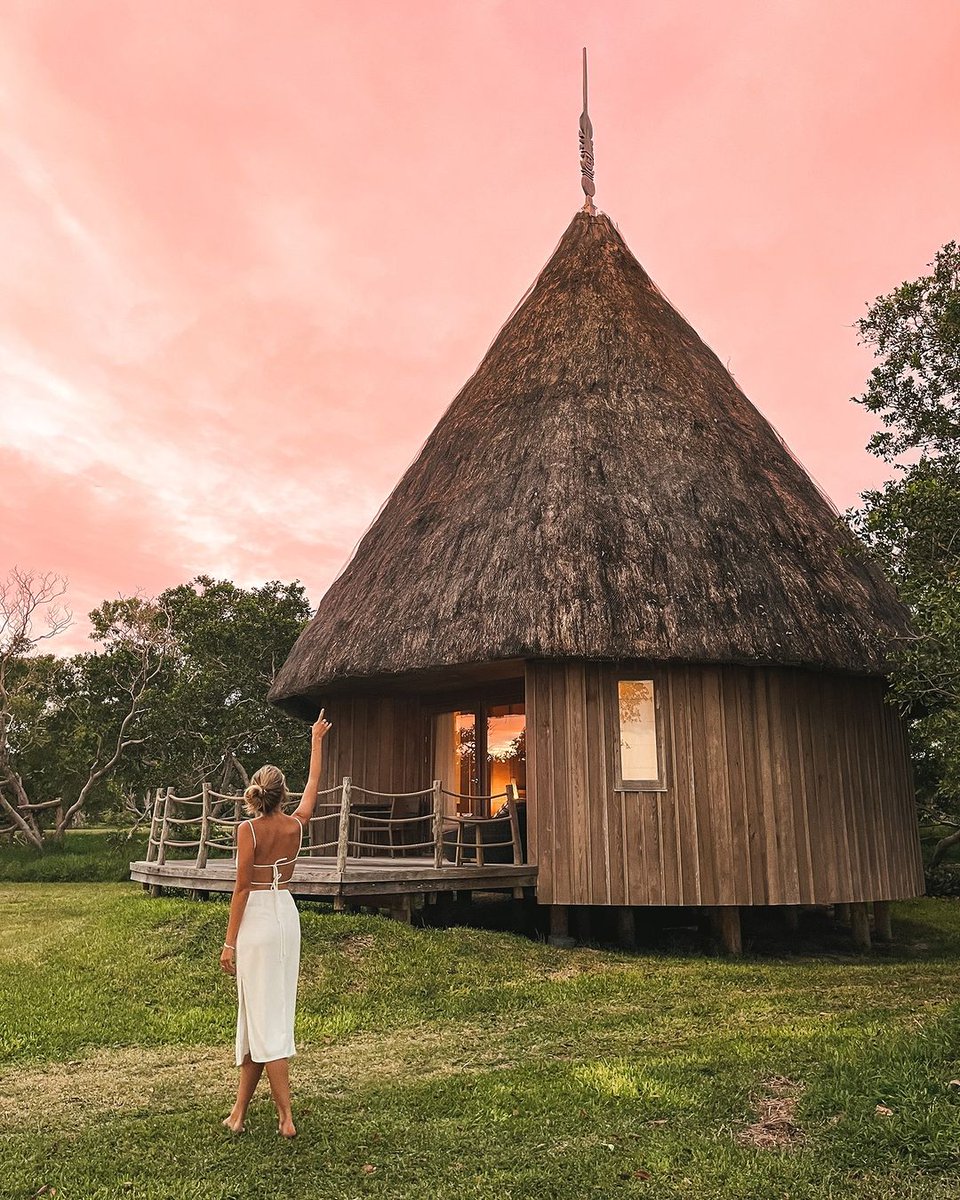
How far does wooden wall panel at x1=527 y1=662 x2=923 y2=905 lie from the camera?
451 inches

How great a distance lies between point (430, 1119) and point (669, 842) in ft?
22.7

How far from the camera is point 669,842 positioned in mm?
11484

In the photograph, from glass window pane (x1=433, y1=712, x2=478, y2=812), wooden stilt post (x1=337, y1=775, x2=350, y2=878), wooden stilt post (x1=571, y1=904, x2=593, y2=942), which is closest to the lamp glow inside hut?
glass window pane (x1=433, y1=712, x2=478, y2=812)

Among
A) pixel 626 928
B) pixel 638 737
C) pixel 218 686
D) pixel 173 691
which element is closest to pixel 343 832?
pixel 638 737

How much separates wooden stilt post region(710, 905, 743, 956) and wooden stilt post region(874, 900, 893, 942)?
123 inches

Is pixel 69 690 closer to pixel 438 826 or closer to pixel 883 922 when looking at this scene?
pixel 438 826

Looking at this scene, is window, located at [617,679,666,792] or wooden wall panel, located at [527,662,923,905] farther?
window, located at [617,679,666,792]

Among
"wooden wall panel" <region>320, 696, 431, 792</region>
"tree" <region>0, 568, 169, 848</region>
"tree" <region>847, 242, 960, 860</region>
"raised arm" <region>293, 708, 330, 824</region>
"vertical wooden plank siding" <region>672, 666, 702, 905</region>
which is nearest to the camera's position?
"raised arm" <region>293, 708, 330, 824</region>

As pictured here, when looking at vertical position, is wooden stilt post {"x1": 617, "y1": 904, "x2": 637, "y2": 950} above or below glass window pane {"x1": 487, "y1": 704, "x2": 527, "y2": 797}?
below

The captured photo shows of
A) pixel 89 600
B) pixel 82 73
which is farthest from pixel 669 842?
pixel 89 600

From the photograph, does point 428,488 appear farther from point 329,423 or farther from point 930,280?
point 329,423

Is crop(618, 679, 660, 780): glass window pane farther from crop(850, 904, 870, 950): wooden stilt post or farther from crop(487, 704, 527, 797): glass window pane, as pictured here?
crop(850, 904, 870, 950): wooden stilt post

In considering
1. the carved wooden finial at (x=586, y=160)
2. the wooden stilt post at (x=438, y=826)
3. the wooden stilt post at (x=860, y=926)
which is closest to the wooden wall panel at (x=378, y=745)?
the wooden stilt post at (x=438, y=826)

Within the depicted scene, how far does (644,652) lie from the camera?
11141 millimetres
